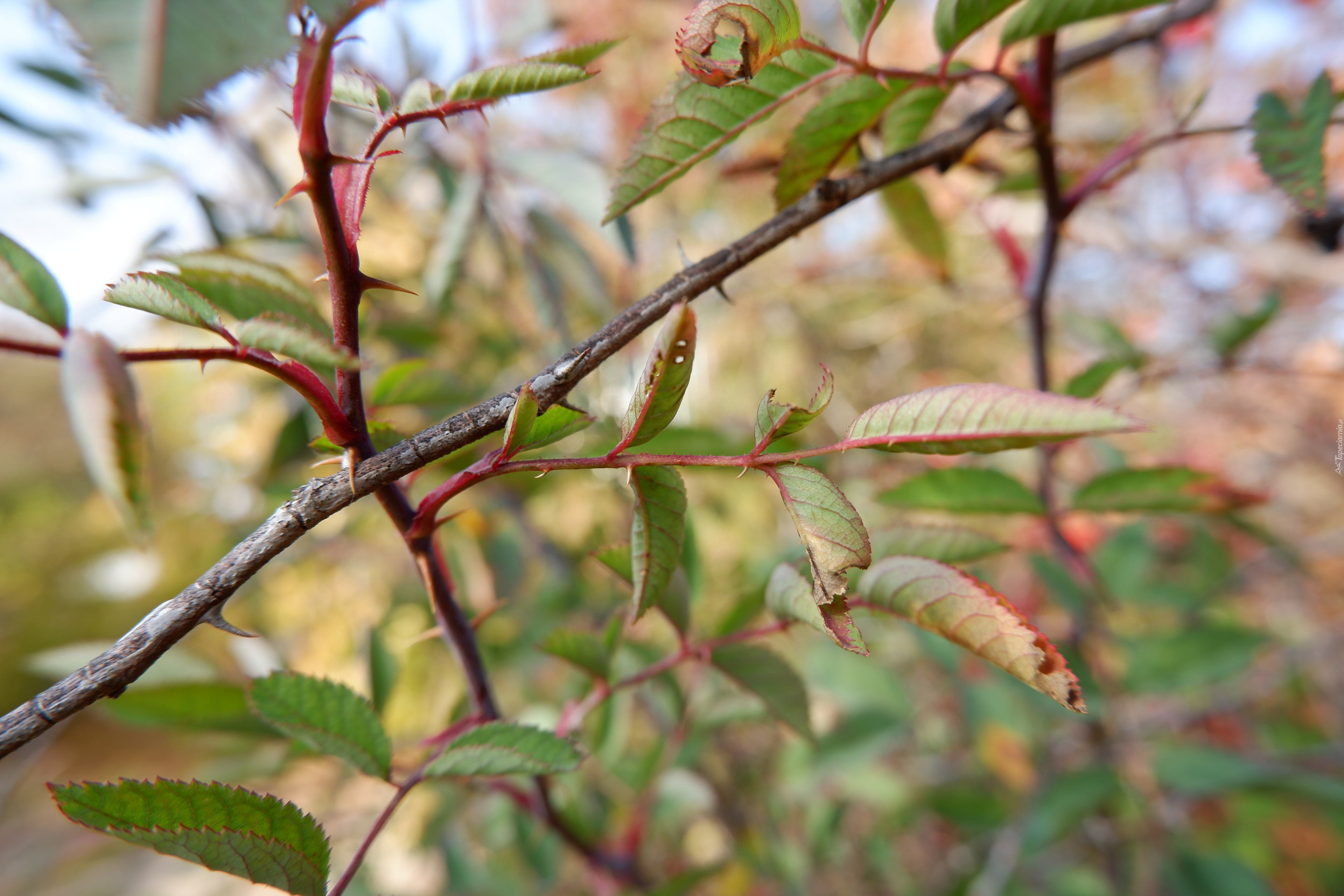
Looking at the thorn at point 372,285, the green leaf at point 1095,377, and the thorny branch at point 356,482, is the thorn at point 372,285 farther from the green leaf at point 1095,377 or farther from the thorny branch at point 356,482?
the green leaf at point 1095,377

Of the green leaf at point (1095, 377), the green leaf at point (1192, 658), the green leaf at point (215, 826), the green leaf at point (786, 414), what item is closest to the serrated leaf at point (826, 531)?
the green leaf at point (786, 414)

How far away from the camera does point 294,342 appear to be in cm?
22

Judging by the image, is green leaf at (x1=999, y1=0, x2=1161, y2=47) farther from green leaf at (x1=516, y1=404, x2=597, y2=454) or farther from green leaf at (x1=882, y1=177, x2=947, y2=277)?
green leaf at (x1=516, y1=404, x2=597, y2=454)

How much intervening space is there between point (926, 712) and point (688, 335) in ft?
4.53

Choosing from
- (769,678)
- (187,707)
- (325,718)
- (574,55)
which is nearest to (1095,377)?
(769,678)

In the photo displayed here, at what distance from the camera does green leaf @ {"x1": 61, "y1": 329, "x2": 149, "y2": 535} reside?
0.64ft

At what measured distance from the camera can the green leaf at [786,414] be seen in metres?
0.26

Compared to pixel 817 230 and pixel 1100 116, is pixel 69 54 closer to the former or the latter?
pixel 817 230

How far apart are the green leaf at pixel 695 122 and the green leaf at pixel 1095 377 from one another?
32cm

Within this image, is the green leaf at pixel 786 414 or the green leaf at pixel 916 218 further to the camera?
the green leaf at pixel 916 218

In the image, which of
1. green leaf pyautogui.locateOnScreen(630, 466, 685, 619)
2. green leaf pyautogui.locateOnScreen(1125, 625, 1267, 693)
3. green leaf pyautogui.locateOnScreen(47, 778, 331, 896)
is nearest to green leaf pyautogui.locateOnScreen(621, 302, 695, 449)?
green leaf pyautogui.locateOnScreen(630, 466, 685, 619)

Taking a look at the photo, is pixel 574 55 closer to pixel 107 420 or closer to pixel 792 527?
pixel 107 420

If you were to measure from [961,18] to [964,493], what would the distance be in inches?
12.3

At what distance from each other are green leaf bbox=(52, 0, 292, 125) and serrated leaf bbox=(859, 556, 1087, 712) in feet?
0.97
